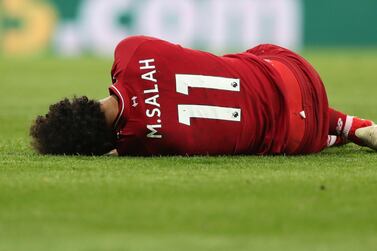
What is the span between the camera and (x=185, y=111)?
19.6 ft

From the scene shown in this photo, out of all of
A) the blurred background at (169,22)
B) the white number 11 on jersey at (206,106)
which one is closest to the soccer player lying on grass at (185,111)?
the white number 11 on jersey at (206,106)

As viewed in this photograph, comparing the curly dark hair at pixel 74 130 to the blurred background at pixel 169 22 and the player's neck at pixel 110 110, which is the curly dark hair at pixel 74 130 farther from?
the blurred background at pixel 169 22

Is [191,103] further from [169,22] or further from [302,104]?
[169,22]

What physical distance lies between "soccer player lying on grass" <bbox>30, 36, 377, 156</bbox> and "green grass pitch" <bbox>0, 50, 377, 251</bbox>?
12 cm

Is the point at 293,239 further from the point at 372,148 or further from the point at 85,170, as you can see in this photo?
the point at 372,148

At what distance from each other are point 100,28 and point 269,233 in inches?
638

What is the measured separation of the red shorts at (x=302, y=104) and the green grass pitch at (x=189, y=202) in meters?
0.12

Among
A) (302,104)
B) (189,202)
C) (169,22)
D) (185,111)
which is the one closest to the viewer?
(189,202)

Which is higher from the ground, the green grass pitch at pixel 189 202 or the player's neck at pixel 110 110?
the player's neck at pixel 110 110

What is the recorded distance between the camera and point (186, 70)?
6105 millimetres

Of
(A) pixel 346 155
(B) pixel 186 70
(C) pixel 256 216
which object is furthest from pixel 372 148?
(C) pixel 256 216

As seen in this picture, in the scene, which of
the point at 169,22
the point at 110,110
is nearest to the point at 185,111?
the point at 110,110

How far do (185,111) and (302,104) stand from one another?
2.32ft

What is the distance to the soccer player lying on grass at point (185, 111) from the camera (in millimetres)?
5949
